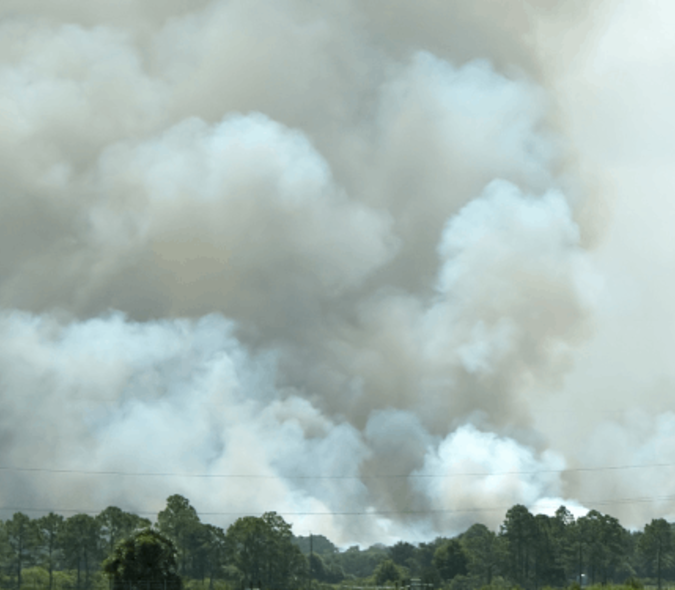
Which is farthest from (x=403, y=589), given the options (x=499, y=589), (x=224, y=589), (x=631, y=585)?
(x=631, y=585)

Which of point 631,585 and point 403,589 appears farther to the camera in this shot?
point 403,589

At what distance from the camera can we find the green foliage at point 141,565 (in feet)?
385

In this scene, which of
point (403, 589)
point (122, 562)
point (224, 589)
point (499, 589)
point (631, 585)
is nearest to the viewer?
point (631, 585)

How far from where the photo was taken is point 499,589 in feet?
593

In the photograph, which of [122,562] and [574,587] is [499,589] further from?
[122,562]

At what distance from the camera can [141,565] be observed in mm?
117500

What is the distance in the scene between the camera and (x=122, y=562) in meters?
119

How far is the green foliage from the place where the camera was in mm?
117500

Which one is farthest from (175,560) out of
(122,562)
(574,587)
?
(574,587)

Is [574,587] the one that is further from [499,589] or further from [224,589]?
[224,589]

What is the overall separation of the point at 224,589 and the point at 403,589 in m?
49.1

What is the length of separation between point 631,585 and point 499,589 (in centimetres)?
7616

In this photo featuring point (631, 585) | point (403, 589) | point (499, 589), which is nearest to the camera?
point (631, 585)

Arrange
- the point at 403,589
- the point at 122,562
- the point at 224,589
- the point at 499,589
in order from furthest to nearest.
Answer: the point at 224,589
the point at 499,589
the point at 403,589
the point at 122,562
